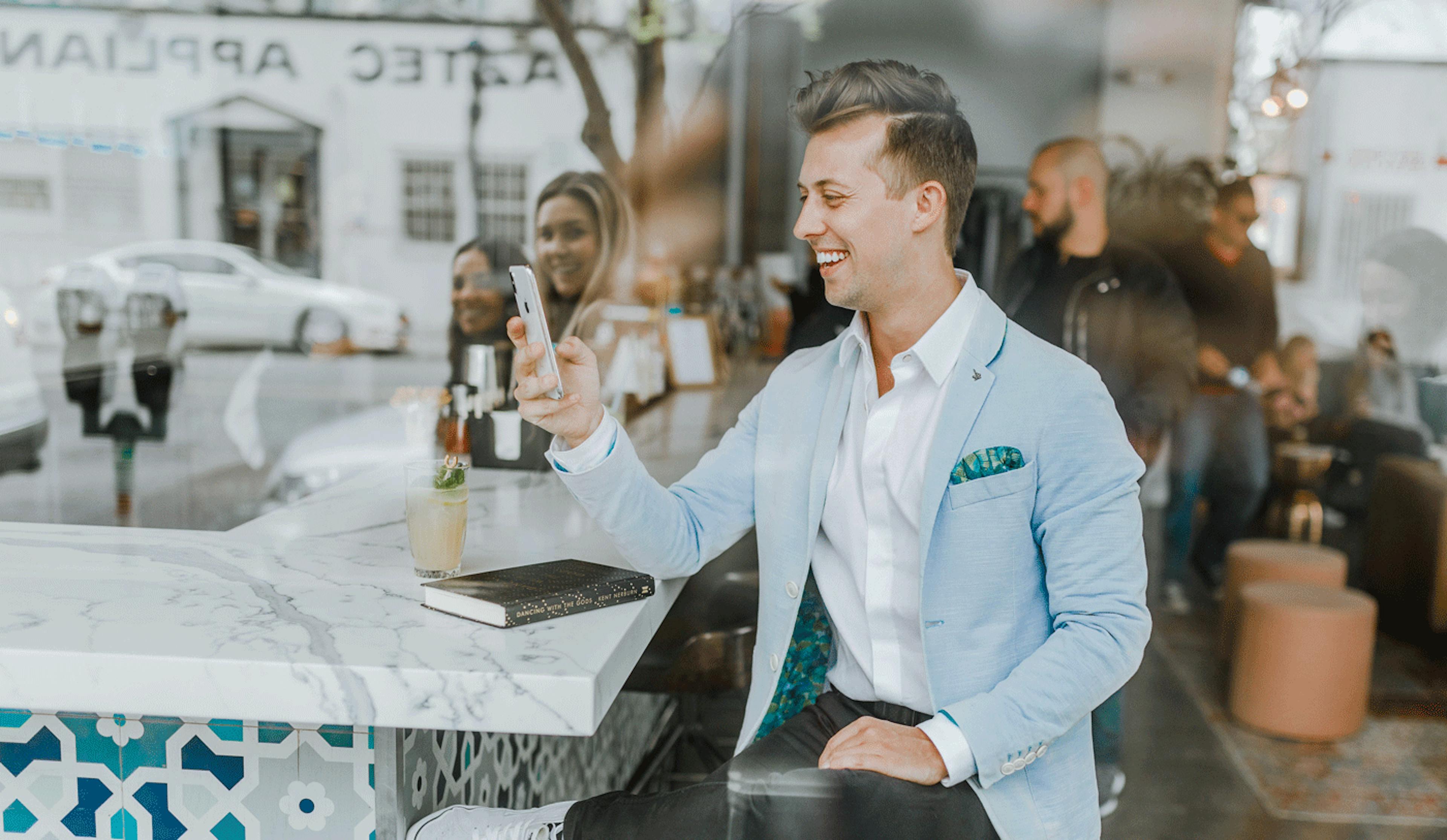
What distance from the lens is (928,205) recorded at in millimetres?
1293

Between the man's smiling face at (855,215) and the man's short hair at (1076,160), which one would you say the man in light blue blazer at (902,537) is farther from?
the man's short hair at (1076,160)

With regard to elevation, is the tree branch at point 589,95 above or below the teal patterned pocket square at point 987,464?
above

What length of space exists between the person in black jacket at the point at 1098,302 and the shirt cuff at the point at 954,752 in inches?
16.7

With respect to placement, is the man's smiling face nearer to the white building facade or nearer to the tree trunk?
the tree trunk

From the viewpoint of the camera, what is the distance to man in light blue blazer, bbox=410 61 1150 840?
3.84 feet

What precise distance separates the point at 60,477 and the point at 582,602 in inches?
131

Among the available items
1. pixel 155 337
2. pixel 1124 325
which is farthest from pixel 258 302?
pixel 1124 325

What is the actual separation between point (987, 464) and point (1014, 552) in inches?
4.1

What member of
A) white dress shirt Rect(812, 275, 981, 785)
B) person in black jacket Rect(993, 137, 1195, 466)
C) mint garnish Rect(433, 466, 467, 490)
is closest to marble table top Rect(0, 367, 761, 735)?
mint garnish Rect(433, 466, 467, 490)

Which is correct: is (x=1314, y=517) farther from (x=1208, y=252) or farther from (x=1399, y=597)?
(x=1208, y=252)

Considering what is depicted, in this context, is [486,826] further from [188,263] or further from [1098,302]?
[188,263]

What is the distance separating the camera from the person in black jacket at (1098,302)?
5.61 ft

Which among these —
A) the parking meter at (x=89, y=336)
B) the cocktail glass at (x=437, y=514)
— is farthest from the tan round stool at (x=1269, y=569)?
the parking meter at (x=89, y=336)

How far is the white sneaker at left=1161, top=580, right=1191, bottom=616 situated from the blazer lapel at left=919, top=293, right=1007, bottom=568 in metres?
3.18
